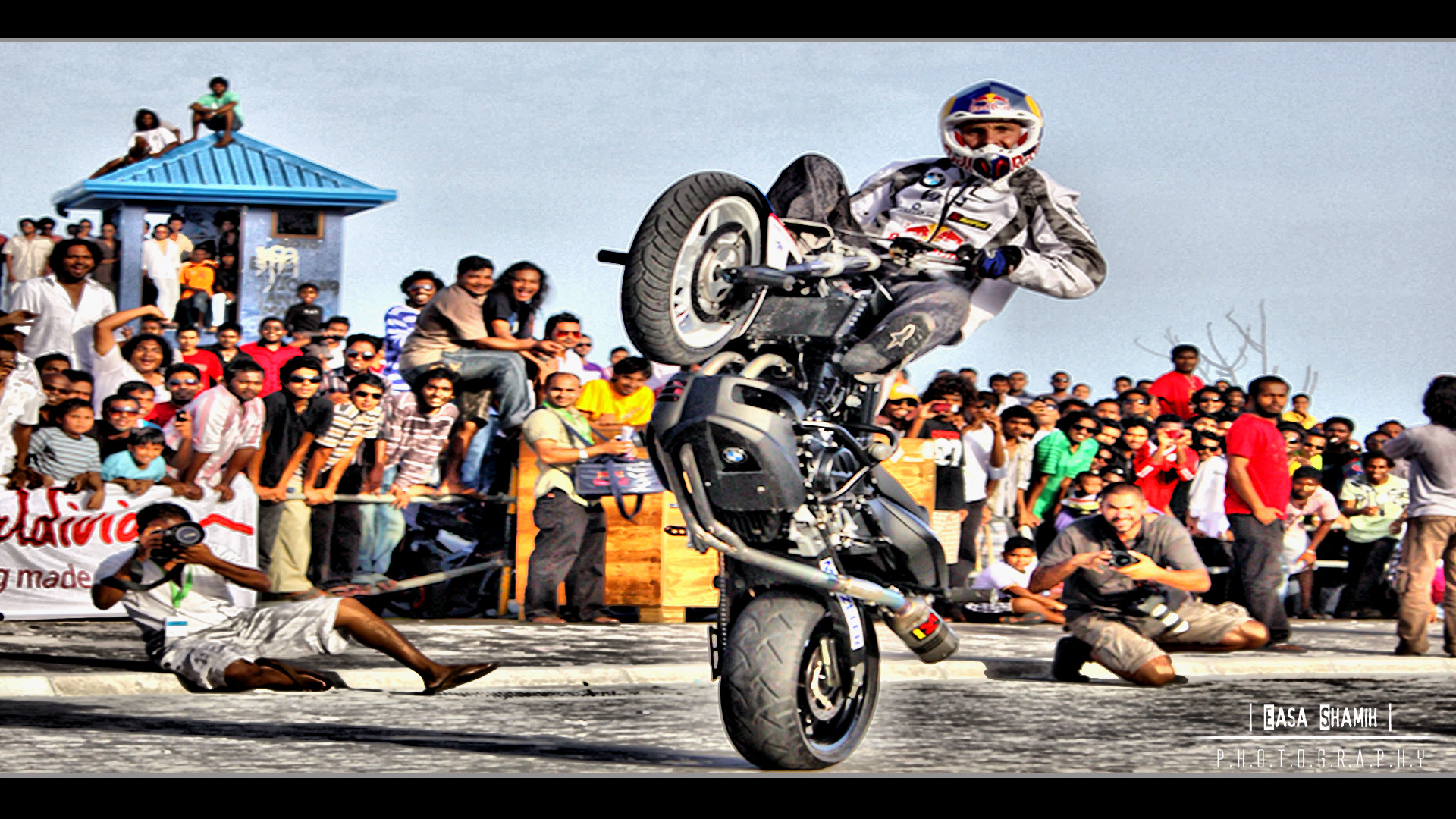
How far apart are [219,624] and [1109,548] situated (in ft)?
15.9

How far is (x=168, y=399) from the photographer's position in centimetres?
1240

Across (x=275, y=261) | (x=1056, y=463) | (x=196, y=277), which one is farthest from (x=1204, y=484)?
(x=275, y=261)

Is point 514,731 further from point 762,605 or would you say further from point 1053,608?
point 1053,608

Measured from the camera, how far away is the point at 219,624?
29.0 ft

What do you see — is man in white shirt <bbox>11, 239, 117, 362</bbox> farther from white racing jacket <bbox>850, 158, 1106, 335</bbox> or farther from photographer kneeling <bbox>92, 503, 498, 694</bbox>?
white racing jacket <bbox>850, 158, 1106, 335</bbox>

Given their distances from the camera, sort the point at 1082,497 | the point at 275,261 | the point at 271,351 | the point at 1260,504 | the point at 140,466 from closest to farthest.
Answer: the point at 140,466 < the point at 1260,504 < the point at 1082,497 < the point at 271,351 < the point at 275,261

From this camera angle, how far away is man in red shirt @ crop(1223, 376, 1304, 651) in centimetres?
1214

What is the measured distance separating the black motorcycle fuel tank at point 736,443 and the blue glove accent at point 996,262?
3.28 ft

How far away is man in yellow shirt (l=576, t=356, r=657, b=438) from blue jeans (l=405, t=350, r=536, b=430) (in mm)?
426

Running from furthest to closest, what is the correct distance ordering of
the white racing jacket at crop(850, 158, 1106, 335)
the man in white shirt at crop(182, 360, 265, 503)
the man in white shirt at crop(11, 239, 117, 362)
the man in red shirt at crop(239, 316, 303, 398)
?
1. the man in red shirt at crop(239, 316, 303, 398)
2. the man in white shirt at crop(11, 239, 117, 362)
3. the man in white shirt at crop(182, 360, 265, 503)
4. the white racing jacket at crop(850, 158, 1106, 335)

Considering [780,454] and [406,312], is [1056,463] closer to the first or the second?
[406,312]

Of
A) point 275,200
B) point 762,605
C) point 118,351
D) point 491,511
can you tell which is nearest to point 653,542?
point 491,511

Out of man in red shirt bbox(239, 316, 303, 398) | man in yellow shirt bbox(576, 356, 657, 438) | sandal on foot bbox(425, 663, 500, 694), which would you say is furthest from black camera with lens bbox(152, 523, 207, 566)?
man in red shirt bbox(239, 316, 303, 398)

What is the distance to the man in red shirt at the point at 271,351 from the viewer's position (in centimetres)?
1378
